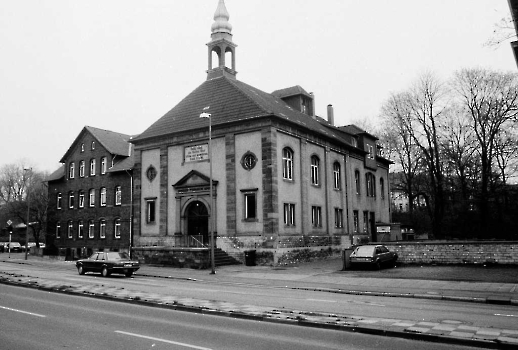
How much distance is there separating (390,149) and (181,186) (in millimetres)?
32019

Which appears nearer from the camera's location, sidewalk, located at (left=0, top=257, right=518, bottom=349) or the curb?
the curb

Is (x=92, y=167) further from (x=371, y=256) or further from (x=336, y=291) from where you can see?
(x=336, y=291)

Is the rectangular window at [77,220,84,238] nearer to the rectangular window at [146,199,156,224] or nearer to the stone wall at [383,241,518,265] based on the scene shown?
the rectangular window at [146,199,156,224]

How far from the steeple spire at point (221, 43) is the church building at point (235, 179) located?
0.08m

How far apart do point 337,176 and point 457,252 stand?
16.0 m

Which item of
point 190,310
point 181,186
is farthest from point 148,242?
point 190,310

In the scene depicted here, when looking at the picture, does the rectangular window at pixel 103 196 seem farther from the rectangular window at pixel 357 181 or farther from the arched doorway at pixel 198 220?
the rectangular window at pixel 357 181

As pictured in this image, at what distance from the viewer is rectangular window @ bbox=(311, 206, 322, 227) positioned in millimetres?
36531

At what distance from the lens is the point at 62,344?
7.84 meters

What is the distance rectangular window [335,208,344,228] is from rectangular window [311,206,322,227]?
Answer: 3.24m

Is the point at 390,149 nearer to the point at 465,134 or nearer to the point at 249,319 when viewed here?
the point at 465,134

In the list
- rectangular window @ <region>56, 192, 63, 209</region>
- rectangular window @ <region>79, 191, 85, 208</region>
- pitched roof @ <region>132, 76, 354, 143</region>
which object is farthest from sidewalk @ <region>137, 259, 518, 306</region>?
rectangular window @ <region>56, 192, 63, 209</region>

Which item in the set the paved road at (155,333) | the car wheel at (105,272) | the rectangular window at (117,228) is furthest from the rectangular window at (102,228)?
the paved road at (155,333)

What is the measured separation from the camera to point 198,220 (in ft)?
115
